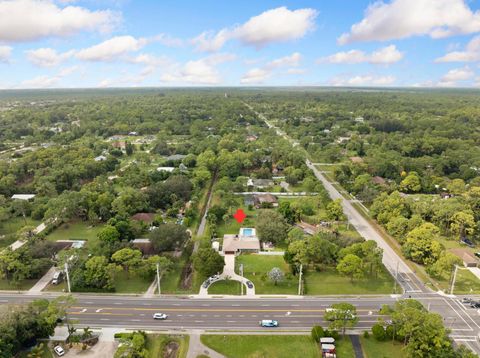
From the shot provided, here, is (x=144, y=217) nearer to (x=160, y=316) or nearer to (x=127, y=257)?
(x=127, y=257)

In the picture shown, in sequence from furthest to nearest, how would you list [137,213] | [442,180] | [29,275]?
1. [442,180]
2. [137,213]
3. [29,275]

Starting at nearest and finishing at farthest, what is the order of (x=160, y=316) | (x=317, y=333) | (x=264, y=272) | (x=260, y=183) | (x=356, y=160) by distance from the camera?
(x=317, y=333), (x=160, y=316), (x=264, y=272), (x=260, y=183), (x=356, y=160)

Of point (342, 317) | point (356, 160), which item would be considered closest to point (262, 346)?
point (342, 317)

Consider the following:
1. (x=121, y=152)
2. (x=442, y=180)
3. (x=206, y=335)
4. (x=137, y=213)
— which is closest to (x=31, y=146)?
(x=121, y=152)

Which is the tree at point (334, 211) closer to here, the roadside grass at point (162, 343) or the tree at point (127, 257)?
the tree at point (127, 257)

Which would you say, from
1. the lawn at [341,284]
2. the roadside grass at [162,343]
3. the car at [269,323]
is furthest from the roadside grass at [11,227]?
the lawn at [341,284]

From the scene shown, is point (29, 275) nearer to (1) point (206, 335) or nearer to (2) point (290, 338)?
(1) point (206, 335)
